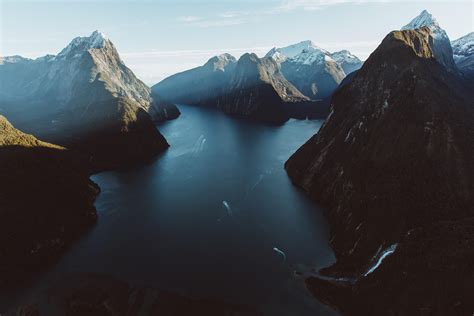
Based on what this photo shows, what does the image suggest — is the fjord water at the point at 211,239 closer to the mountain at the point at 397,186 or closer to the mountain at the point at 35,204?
the mountain at the point at 35,204

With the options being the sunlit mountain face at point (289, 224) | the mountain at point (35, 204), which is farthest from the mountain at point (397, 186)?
the mountain at point (35, 204)

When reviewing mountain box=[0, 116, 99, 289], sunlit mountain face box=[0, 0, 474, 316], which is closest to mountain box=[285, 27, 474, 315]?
sunlit mountain face box=[0, 0, 474, 316]

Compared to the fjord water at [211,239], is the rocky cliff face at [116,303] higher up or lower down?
higher up

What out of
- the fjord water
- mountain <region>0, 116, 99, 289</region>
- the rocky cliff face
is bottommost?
the fjord water

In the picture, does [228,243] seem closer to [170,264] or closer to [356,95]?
[170,264]

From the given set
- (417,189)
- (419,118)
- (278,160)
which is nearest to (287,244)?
(417,189)

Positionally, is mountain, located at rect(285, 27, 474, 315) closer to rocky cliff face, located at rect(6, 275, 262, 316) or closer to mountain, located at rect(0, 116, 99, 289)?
rocky cliff face, located at rect(6, 275, 262, 316)
